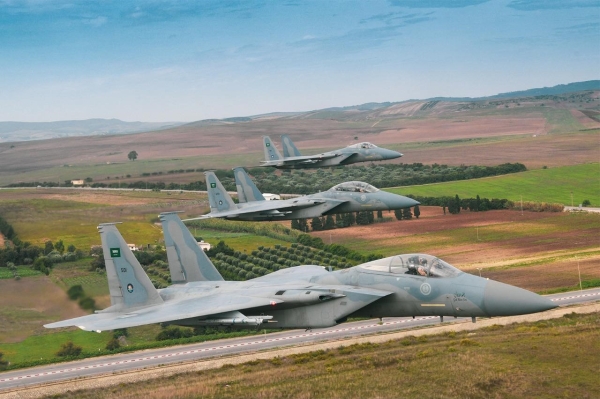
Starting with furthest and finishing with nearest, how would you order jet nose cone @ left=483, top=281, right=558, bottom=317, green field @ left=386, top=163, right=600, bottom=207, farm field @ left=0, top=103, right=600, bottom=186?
farm field @ left=0, top=103, right=600, bottom=186 < green field @ left=386, top=163, right=600, bottom=207 < jet nose cone @ left=483, top=281, right=558, bottom=317

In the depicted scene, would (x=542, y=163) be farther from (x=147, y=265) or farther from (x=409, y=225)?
(x=147, y=265)

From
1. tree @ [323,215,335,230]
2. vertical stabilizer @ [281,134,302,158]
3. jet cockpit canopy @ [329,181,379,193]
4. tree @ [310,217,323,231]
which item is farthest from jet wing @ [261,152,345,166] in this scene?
tree @ [323,215,335,230]

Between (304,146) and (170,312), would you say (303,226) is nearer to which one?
(304,146)

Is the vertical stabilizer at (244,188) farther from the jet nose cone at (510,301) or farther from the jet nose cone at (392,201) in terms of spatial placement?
the jet nose cone at (510,301)

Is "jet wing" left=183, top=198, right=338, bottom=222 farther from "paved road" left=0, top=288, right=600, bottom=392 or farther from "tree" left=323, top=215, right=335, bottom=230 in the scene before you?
"tree" left=323, top=215, right=335, bottom=230

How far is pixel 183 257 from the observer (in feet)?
99.8

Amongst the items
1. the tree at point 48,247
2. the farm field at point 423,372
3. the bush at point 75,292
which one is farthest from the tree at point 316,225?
the bush at point 75,292

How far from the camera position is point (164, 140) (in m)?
136

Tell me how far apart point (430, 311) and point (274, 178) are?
50054mm

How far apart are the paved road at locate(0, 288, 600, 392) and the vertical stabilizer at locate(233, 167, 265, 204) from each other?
364 inches

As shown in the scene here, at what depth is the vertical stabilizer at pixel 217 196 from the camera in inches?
1875

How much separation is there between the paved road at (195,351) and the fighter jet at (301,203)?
25.2 feet

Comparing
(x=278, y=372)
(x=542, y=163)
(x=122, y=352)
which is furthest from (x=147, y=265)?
(x=542, y=163)

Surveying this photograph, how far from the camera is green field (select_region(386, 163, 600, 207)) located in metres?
82.2
